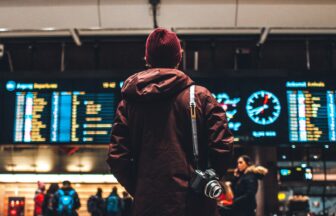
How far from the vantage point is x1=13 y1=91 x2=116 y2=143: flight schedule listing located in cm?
632

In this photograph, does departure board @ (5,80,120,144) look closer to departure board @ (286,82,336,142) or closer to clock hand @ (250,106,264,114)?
clock hand @ (250,106,264,114)

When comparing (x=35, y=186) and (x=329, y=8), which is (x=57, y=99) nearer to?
(x=329, y=8)

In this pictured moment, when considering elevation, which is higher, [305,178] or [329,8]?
[329,8]

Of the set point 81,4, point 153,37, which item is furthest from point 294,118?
point 153,37

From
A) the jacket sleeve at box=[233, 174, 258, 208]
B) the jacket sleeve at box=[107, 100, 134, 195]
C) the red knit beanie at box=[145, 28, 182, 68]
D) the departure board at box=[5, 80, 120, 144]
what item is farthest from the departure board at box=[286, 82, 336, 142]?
the jacket sleeve at box=[107, 100, 134, 195]

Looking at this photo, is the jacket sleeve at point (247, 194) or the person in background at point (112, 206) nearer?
the jacket sleeve at point (247, 194)

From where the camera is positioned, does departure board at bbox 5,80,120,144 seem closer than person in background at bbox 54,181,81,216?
Yes

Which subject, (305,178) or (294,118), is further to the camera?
(305,178)

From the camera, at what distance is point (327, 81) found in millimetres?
6332

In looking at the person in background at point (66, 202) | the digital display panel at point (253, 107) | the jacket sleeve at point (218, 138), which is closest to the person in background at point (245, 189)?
the digital display panel at point (253, 107)

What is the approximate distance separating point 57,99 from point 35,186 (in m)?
9.86

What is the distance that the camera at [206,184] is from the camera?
6.11 feet

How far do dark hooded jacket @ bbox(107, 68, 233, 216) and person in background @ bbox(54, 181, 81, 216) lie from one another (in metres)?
6.86

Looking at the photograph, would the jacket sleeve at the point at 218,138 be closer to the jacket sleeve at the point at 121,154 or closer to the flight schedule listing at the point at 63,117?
the jacket sleeve at the point at 121,154
